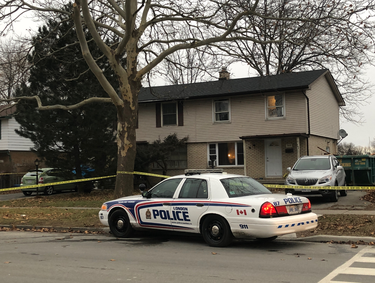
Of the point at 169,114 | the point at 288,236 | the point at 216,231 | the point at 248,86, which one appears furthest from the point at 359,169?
the point at 216,231

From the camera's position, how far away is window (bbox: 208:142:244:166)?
26266 mm

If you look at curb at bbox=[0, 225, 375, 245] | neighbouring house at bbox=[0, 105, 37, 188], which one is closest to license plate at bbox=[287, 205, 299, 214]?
curb at bbox=[0, 225, 375, 245]

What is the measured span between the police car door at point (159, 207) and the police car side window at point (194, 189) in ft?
0.75

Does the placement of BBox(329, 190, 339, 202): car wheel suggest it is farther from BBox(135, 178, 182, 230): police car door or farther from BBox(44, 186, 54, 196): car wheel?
BBox(44, 186, 54, 196): car wheel

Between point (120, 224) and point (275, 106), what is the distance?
1677 cm

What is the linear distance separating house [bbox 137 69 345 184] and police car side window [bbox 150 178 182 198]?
14547 millimetres

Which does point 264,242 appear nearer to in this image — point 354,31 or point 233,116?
point 354,31

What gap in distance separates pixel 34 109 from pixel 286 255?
16.9 metres

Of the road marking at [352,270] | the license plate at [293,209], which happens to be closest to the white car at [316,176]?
the license plate at [293,209]

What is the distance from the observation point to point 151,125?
2842 centimetres

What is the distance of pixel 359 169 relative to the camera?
20062 millimetres

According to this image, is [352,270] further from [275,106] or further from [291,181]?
[275,106]

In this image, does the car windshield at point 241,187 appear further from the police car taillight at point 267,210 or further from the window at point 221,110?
the window at point 221,110

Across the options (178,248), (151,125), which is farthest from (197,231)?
(151,125)
